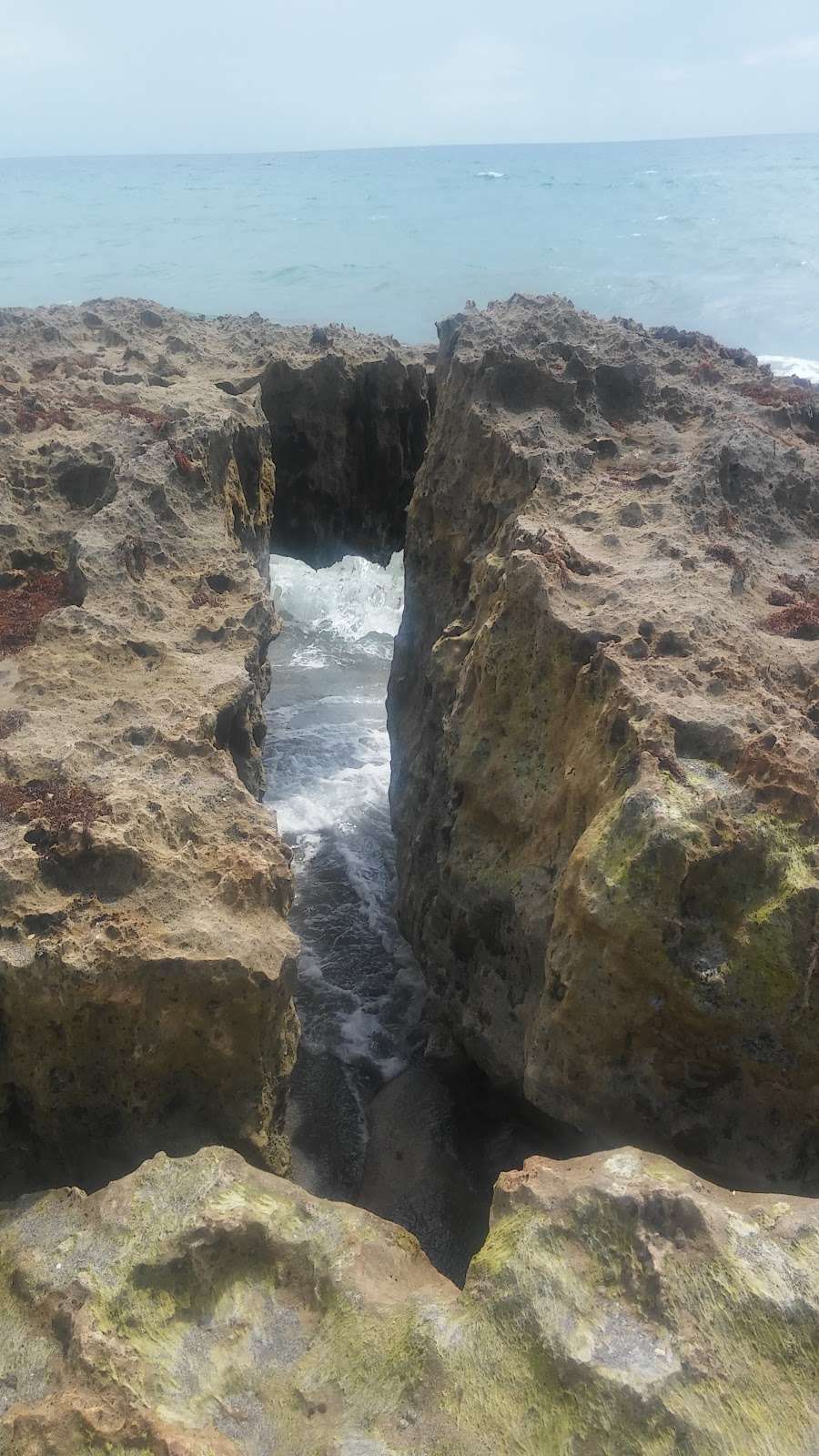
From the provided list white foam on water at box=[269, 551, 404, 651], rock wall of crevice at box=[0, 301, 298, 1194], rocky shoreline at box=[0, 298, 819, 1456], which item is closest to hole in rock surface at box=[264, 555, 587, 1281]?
rocky shoreline at box=[0, 298, 819, 1456]

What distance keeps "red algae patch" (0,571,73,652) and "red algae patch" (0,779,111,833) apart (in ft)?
8.13

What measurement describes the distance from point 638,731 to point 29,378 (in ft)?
38.5

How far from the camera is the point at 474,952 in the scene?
Result: 9.20 meters

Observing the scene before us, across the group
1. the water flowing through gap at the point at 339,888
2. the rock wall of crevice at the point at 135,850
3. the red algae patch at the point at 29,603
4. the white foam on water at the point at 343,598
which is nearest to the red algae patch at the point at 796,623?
the rock wall of crevice at the point at 135,850

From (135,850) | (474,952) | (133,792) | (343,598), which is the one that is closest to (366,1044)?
(474,952)

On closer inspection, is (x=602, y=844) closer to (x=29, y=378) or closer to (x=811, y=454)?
(x=811, y=454)

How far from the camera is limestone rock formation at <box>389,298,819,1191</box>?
614 centimetres

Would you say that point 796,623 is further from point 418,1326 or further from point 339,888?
point 339,888

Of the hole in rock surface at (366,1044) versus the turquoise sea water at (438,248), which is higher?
the turquoise sea water at (438,248)

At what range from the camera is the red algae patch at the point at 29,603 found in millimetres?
9258

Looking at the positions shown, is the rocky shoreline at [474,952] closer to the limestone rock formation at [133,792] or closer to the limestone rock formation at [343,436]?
the limestone rock formation at [133,792]

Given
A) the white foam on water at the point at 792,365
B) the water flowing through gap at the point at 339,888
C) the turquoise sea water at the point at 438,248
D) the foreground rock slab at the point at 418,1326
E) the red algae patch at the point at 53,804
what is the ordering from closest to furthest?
the foreground rock slab at the point at 418,1326 → the red algae patch at the point at 53,804 → the water flowing through gap at the point at 339,888 → the white foam on water at the point at 792,365 → the turquoise sea water at the point at 438,248

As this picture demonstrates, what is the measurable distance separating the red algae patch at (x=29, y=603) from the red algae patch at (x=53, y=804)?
2477mm

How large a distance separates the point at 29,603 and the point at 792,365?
48.2 meters
